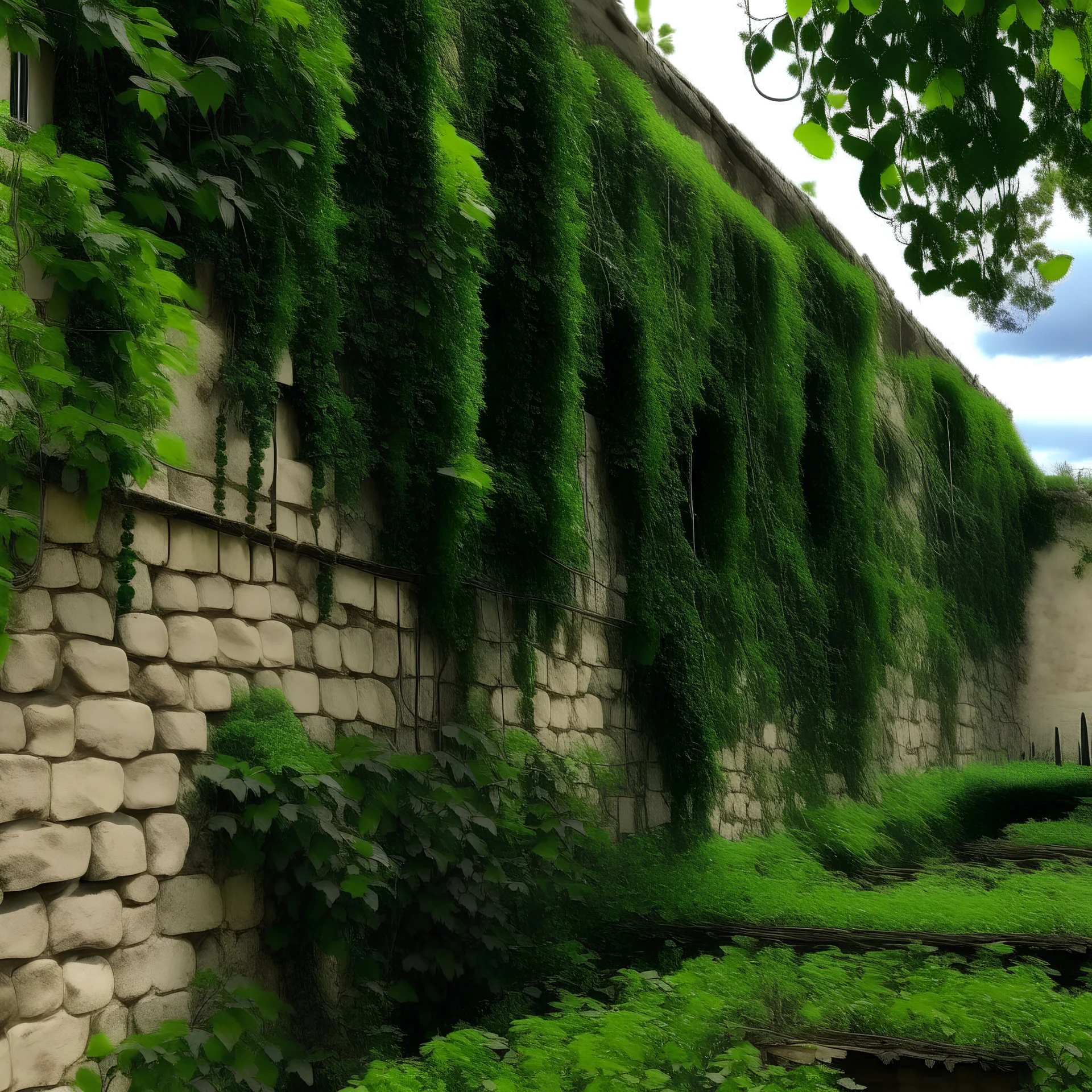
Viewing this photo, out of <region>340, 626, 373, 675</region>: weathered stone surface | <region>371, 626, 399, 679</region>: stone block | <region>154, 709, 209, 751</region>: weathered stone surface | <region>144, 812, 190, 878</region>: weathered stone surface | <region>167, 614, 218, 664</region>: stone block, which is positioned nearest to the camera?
<region>144, 812, 190, 878</region>: weathered stone surface

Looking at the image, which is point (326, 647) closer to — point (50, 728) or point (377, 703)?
point (377, 703)

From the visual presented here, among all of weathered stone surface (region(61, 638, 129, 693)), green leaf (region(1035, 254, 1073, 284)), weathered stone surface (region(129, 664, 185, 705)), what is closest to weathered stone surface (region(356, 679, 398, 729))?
weathered stone surface (region(129, 664, 185, 705))

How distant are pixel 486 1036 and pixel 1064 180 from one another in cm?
495

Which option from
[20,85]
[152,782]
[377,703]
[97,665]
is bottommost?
[152,782]

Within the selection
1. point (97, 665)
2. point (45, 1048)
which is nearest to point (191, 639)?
point (97, 665)

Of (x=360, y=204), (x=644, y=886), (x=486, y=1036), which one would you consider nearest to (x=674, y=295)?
(x=360, y=204)

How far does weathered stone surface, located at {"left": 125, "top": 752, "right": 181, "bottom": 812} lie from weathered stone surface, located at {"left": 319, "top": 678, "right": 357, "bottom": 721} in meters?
0.86

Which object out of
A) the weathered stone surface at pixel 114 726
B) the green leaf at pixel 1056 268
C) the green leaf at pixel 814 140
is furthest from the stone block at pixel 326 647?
the green leaf at pixel 1056 268

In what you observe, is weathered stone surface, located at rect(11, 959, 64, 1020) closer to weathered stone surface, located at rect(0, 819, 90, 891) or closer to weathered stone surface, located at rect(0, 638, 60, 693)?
weathered stone surface, located at rect(0, 819, 90, 891)

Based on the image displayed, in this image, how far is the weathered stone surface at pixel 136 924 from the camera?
3.84 metres

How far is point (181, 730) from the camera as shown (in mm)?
4148

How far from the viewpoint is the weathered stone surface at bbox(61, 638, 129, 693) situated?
3771 millimetres

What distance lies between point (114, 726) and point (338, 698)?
1.24 meters

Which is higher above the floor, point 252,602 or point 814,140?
point 814,140
